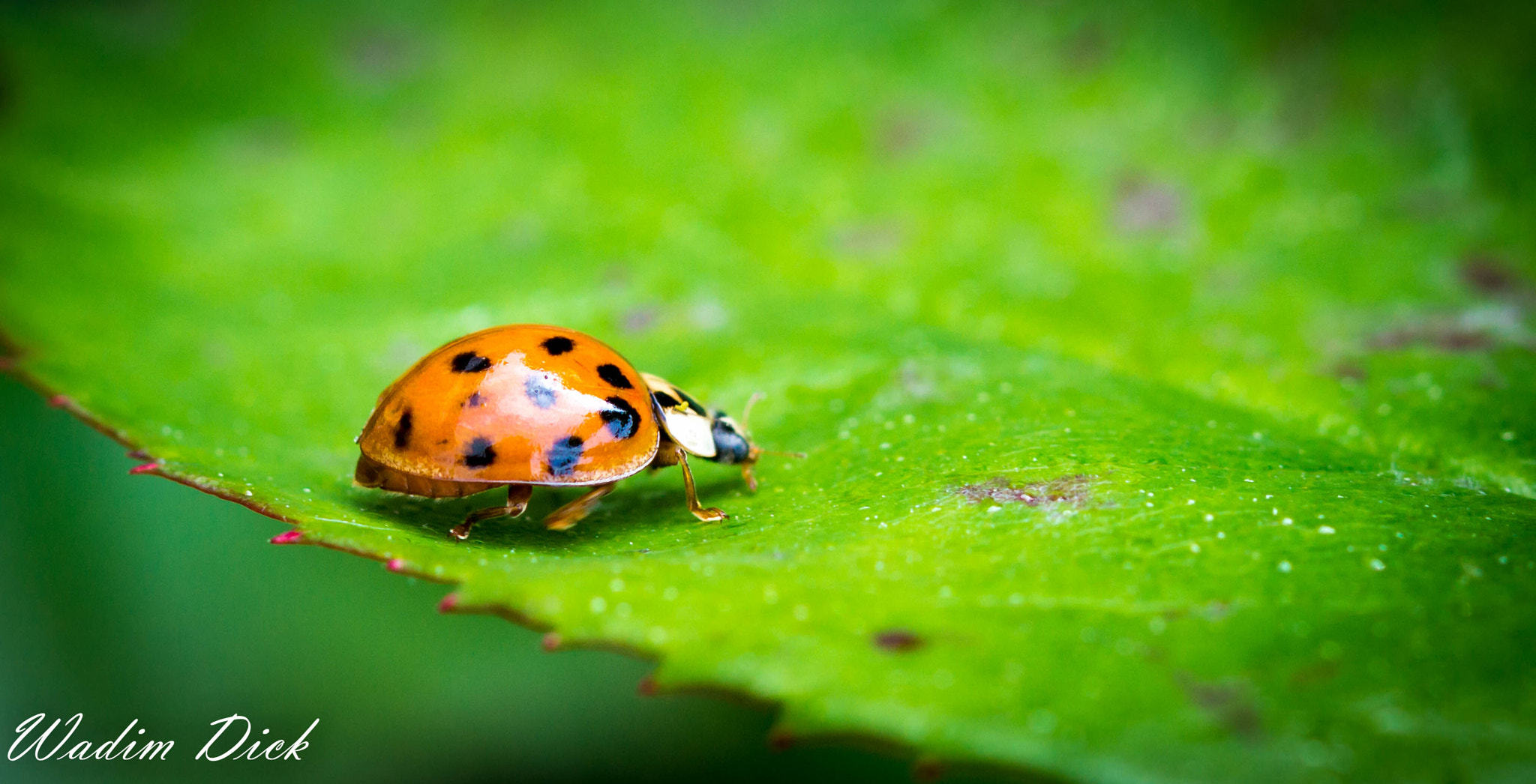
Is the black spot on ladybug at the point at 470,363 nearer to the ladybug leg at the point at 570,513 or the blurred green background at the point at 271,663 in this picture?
the ladybug leg at the point at 570,513

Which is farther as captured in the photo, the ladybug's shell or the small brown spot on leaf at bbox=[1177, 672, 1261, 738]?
the ladybug's shell

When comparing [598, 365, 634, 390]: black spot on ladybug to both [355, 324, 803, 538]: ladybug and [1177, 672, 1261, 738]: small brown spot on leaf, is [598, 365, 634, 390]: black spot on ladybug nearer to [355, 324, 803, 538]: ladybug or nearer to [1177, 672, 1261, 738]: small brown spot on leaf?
[355, 324, 803, 538]: ladybug

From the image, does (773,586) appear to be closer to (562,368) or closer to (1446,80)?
(562,368)

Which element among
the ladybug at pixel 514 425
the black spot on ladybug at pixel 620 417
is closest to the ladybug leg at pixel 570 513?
the ladybug at pixel 514 425

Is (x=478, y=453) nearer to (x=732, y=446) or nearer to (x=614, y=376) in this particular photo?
(x=614, y=376)

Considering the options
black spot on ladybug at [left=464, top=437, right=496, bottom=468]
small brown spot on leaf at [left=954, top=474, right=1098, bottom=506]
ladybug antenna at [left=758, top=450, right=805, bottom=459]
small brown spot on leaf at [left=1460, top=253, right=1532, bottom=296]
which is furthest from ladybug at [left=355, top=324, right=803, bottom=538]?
small brown spot on leaf at [left=1460, top=253, right=1532, bottom=296]

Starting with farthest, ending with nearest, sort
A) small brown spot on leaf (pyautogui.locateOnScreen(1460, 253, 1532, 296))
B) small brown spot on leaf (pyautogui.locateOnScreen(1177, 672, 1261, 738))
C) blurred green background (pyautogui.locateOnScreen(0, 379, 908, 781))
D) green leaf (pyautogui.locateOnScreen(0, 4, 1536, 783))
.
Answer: small brown spot on leaf (pyautogui.locateOnScreen(1460, 253, 1532, 296))
blurred green background (pyautogui.locateOnScreen(0, 379, 908, 781))
green leaf (pyautogui.locateOnScreen(0, 4, 1536, 783))
small brown spot on leaf (pyautogui.locateOnScreen(1177, 672, 1261, 738))
